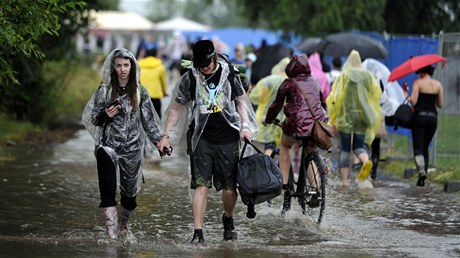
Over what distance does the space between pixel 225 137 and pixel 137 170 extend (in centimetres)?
85

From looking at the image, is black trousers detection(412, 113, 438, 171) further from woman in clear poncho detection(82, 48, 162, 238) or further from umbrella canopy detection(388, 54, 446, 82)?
woman in clear poncho detection(82, 48, 162, 238)

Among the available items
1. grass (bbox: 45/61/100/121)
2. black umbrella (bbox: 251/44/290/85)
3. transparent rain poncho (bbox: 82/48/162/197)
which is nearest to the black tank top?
black umbrella (bbox: 251/44/290/85)

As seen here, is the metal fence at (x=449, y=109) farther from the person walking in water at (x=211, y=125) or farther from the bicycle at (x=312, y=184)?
the person walking in water at (x=211, y=125)

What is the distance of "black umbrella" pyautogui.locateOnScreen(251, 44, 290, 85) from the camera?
62.3 feet

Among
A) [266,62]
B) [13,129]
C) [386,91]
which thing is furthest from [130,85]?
[13,129]

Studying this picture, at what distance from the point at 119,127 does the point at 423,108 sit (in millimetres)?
5763

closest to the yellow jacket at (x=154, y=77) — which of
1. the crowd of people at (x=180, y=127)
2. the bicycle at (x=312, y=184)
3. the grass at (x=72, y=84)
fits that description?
the grass at (x=72, y=84)

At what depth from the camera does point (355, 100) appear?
14.1 meters

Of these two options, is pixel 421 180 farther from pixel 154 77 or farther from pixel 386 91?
pixel 154 77

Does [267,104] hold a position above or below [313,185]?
above

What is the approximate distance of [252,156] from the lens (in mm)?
9578

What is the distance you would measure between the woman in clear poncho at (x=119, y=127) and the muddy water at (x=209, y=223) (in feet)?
1.45

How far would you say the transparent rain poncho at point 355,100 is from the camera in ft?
45.9

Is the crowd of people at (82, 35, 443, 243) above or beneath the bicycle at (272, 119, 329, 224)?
above
